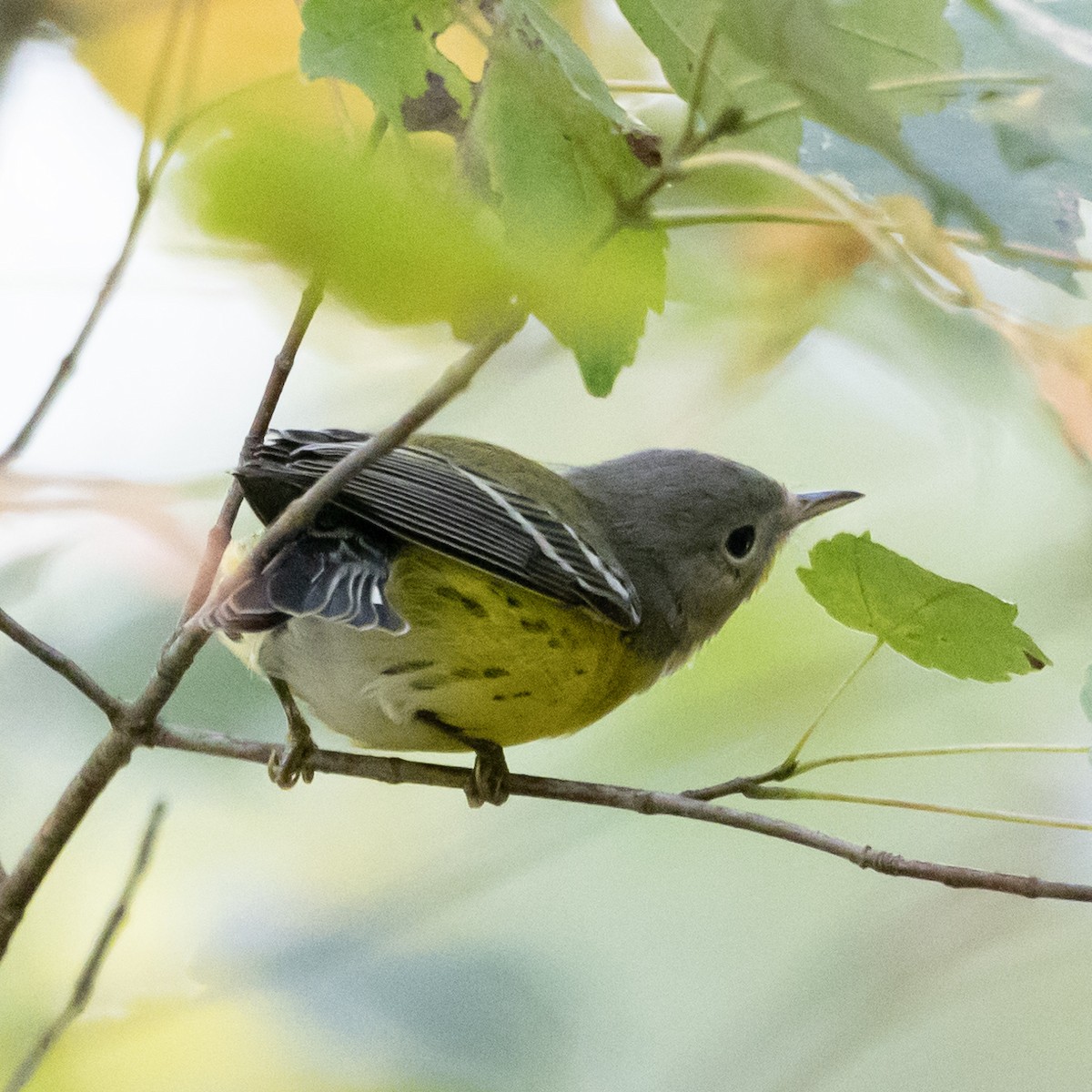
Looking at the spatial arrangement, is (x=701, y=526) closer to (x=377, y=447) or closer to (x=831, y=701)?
(x=831, y=701)

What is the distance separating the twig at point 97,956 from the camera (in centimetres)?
97

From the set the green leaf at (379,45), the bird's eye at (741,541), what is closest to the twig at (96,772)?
the green leaf at (379,45)

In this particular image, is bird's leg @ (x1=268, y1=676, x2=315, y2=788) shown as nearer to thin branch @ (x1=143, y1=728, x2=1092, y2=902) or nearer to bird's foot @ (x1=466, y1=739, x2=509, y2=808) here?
thin branch @ (x1=143, y1=728, x2=1092, y2=902)

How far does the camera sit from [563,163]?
1.61ft

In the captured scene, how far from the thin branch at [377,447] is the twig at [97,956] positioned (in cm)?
20

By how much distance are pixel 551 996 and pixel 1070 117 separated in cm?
158

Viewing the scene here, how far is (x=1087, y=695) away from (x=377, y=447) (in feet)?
1.40

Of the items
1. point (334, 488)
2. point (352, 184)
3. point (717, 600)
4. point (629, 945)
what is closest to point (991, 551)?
point (717, 600)

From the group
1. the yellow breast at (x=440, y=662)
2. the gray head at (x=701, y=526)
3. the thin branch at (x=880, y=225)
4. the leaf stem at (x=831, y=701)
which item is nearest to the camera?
the thin branch at (x=880, y=225)

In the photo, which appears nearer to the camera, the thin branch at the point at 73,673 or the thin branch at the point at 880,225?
the thin branch at the point at 880,225

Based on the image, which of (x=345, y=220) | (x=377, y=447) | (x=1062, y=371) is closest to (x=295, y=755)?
(x=377, y=447)

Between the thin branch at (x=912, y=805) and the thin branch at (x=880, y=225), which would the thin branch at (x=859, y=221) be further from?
the thin branch at (x=912, y=805)

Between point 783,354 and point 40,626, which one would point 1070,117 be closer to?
point 783,354

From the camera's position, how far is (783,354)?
1.08m
